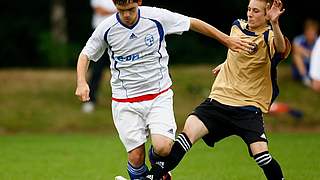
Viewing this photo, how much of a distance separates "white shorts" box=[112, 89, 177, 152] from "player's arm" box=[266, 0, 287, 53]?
1.14 metres

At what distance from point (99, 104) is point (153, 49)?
8318 mm

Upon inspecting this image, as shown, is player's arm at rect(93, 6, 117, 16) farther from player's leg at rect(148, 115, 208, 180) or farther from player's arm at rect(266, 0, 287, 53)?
player's arm at rect(266, 0, 287, 53)

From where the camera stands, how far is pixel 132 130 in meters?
8.65

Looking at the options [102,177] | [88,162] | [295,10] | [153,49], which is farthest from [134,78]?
[295,10]

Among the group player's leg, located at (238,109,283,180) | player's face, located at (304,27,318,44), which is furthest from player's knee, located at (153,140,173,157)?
player's face, located at (304,27,318,44)

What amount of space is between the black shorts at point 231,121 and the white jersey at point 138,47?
52 cm

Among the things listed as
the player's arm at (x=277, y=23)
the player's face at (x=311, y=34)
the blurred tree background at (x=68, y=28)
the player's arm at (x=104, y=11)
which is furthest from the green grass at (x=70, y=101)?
the player's arm at (x=277, y=23)

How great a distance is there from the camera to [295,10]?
74.0ft

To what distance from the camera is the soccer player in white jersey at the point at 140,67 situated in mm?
8562

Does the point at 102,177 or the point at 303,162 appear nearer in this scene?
the point at 102,177

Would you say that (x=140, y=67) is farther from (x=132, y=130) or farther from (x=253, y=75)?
(x=253, y=75)

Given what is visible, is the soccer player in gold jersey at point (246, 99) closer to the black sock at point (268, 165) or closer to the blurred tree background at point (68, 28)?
the black sock at point (268, 165)

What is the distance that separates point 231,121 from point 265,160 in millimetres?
523

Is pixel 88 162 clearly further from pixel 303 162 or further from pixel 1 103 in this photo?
pixel 1 103
